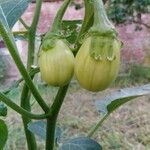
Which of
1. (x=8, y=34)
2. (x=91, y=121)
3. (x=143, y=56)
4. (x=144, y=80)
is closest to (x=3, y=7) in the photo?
(x=8, y=34)

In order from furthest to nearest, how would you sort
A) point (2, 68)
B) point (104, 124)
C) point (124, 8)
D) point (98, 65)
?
point (2, 68), point (124, 8), point (104, 124), point (98, 65)

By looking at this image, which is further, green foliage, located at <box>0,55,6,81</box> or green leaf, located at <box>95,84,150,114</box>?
green foliage, located at <box>0,55,6,81</box>

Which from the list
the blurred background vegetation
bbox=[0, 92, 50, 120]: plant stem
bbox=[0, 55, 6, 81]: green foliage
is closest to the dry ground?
the blurred background vegetation

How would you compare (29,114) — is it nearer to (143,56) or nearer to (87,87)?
(87,87)

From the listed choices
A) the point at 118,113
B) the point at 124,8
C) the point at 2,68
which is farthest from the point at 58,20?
the point at 2,68

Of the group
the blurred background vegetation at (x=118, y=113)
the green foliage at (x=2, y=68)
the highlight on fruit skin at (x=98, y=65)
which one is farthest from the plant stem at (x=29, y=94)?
the green foliage at (x=2, y=68)

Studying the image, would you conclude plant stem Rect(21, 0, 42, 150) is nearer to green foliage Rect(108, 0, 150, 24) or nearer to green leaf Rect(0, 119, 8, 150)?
green leaf Rect(0, 119, 8, 150)

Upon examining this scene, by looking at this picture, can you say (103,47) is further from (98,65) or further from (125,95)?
Result: (125,95)
